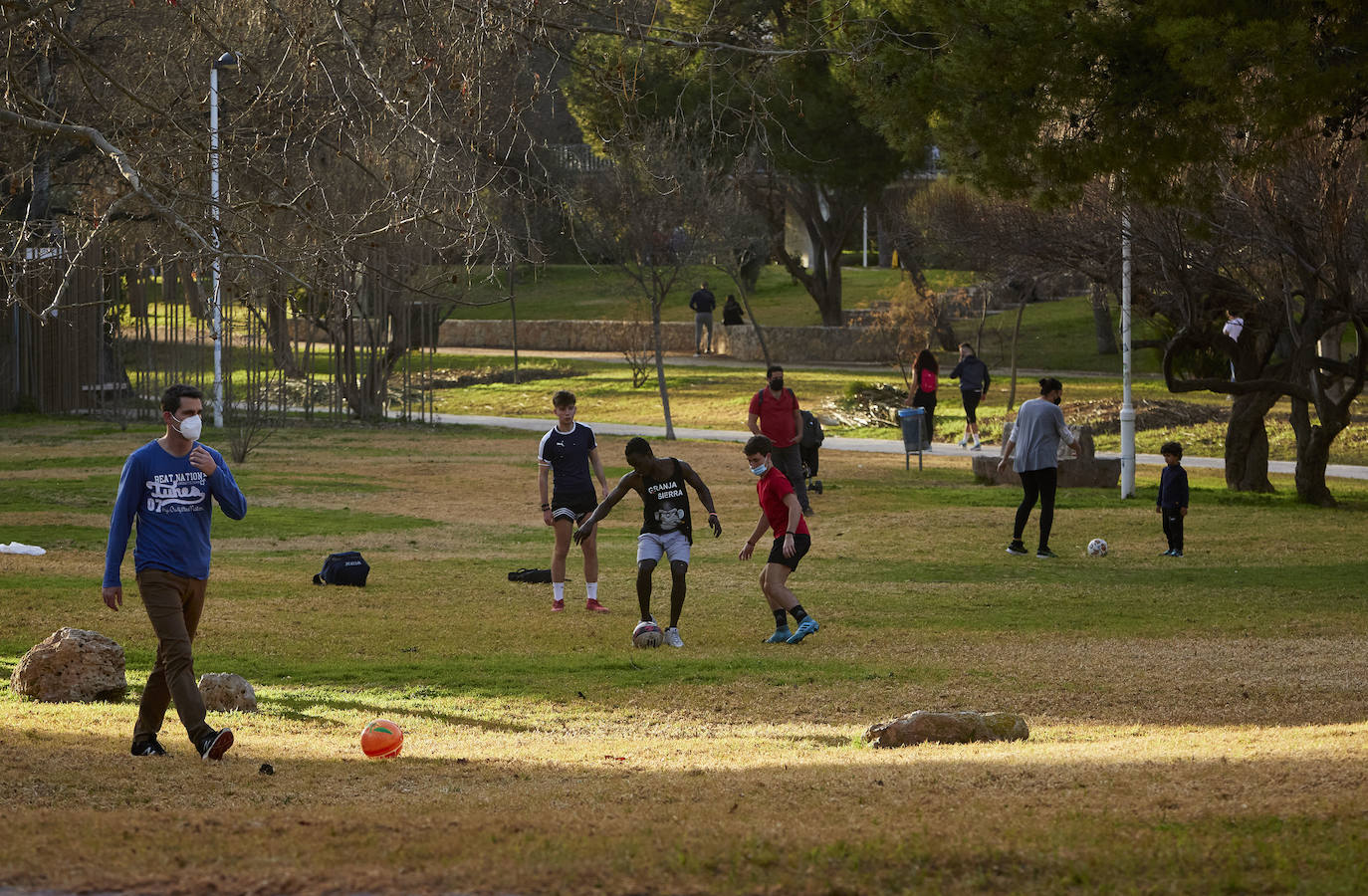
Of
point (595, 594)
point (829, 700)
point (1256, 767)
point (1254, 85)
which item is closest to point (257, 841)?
point (1256, 767)

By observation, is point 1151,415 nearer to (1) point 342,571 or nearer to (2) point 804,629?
(1) point 342,571

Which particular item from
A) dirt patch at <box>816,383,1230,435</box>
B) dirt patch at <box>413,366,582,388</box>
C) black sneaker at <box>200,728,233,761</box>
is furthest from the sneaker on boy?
dirt patch at <box>413,366,582,388</box>

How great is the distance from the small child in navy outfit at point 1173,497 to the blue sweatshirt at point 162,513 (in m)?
11.1

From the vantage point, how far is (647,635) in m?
11.9

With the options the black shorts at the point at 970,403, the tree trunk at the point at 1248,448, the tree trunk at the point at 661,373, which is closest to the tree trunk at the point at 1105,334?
the black shorts at the point at 970,403

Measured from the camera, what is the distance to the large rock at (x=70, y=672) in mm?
9633

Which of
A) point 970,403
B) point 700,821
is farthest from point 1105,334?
point 700,821

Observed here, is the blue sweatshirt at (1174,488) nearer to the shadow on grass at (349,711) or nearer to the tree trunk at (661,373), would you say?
the shadow on grass at (349,711)

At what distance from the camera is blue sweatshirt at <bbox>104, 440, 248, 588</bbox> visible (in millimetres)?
7684

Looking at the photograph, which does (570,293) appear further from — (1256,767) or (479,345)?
(1256,767)

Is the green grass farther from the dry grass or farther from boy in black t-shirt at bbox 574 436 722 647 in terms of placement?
boy in black t-shirt at bbox 574 436 722 647

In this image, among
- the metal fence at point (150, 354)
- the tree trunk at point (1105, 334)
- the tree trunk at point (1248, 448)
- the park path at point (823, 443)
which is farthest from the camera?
the tree trunk at point (1105, 334)

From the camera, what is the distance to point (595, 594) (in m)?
13.6

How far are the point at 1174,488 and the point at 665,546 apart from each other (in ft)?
23.1
